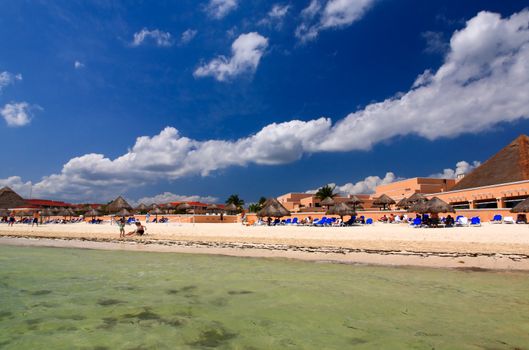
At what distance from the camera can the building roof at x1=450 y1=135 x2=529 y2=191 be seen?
33.6 m

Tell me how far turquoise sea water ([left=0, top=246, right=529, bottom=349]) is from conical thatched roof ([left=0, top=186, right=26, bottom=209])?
246 feet

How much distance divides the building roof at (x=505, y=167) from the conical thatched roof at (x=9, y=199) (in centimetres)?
8427

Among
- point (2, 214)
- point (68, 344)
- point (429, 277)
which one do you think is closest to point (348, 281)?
point (429, 277)

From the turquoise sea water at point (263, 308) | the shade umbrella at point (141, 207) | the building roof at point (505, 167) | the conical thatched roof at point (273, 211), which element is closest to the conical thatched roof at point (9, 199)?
the shade umbrella at point (141, 207)

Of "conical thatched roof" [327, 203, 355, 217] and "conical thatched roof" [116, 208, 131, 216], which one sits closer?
"conical thatched roof" [327, 203, 355, 217]

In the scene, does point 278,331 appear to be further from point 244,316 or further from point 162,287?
point 162,287

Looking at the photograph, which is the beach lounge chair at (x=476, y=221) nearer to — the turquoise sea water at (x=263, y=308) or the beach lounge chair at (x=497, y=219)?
the beach lounge chair at (x=497, y=219)

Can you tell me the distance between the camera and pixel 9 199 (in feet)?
231

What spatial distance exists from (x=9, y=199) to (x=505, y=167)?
294 feet

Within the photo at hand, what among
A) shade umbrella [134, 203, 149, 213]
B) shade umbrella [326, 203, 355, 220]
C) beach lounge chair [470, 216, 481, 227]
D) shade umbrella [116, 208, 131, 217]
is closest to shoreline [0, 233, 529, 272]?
shade umbrella [326, 203, 355, 220]

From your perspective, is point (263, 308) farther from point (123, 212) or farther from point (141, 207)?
point (141, 207)

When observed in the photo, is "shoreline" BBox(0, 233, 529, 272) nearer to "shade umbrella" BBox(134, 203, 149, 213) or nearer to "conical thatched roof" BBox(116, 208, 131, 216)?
"conical thatched roof" BBox(116, 208, 131, 216)

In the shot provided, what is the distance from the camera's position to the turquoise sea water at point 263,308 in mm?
4527

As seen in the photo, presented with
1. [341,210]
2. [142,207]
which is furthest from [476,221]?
[142,207]
